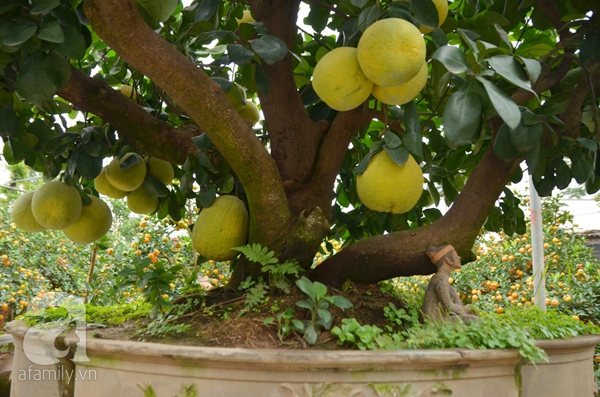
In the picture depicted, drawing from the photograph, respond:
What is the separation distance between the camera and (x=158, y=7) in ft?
4.17

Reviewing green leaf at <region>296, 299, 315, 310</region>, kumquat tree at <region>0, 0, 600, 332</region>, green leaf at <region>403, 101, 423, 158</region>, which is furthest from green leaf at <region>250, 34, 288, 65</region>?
green leaf at <region>296, 299, 315, 310</region>


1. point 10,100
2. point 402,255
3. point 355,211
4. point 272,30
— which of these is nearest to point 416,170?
point 402,255

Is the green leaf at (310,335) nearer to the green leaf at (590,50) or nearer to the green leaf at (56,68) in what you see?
the green leaf at (56,68)

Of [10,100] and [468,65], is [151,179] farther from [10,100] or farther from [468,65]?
[468,65]

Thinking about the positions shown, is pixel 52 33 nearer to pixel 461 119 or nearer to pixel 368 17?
pixel 368 17

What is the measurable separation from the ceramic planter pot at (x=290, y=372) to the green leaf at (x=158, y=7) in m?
0.74

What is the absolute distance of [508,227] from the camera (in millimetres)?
2033

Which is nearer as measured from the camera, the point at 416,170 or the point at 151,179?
the point at 416,170

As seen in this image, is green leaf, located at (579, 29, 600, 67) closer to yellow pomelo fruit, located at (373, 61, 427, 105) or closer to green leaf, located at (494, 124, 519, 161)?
green leaf, located at (494, 124, 519, 161)

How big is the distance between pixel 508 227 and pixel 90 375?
4.85ft

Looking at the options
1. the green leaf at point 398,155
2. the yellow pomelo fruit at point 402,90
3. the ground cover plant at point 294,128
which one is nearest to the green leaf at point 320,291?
the ground cover plant at point 294,128

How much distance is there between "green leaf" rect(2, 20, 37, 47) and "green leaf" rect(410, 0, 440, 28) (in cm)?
76

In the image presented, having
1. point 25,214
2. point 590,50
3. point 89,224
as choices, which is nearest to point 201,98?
point 89,224

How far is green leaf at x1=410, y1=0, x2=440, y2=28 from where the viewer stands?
3.72 feet
